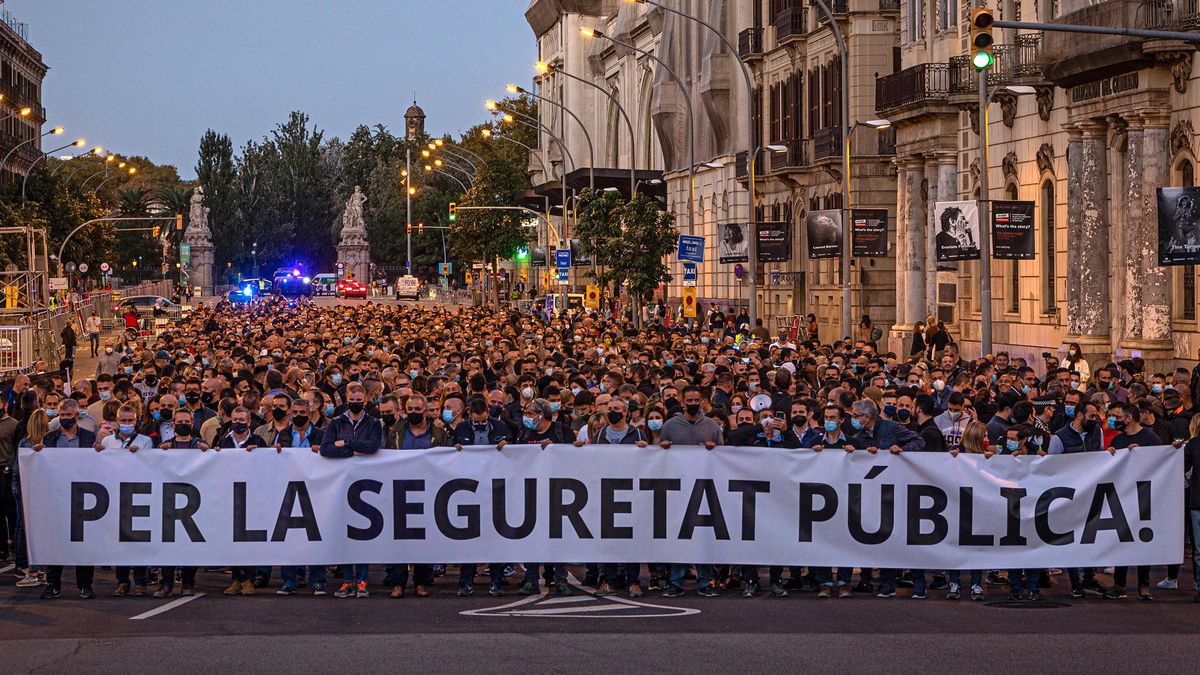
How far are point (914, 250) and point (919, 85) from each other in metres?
4.58

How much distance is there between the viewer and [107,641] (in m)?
13.5

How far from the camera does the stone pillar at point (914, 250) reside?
45.8 meters

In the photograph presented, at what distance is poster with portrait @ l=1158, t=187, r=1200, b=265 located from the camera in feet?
91.1

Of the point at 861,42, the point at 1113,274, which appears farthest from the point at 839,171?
the point at 1113,274

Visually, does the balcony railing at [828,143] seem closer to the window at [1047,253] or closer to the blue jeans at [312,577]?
the window at [1047,253]

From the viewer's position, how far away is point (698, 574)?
1594 centimetres

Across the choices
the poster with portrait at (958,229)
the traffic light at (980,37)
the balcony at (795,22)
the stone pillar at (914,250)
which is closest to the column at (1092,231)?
the poster with portrait at (958,229)

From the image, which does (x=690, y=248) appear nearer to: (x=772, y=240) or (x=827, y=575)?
(x=772, y=240)

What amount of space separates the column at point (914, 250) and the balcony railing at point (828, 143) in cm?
566

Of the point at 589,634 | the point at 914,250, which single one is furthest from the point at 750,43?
the point at 589,634

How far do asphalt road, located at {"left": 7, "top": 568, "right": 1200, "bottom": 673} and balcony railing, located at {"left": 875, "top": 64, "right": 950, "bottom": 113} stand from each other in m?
27.7

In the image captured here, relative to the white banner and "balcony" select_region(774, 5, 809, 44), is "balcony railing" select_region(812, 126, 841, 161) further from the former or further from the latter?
the white banner

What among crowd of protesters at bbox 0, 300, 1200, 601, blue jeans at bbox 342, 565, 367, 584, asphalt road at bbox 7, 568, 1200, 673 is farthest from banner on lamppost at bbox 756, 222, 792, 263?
blue jeans at bbox 342, 565, 367, 584

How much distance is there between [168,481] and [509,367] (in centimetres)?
1044
